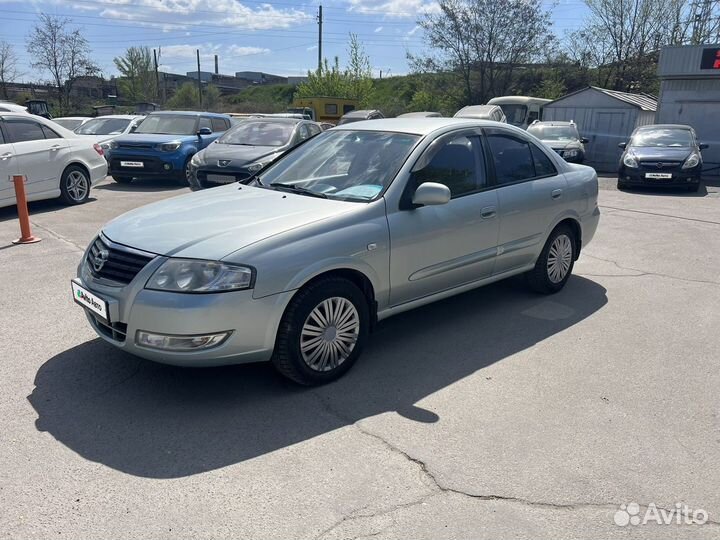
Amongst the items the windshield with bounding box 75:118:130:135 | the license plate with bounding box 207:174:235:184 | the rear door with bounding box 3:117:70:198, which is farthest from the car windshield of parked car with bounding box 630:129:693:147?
the windshield with bounding box 75:118:130:135

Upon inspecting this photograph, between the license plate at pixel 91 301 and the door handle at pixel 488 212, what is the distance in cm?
290

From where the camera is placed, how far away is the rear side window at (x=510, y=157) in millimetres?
5211

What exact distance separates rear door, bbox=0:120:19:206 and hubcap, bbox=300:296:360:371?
746cm

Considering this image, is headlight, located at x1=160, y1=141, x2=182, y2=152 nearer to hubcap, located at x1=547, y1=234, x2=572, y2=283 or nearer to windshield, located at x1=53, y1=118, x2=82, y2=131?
windshield, located at x1=53, y1=118, x2=82, y2=131

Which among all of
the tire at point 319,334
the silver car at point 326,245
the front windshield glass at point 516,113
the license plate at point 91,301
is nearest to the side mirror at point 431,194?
the silver car at point 326,245

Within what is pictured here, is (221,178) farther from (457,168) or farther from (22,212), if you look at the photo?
(457,168)

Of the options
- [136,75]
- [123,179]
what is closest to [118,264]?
[123,179]

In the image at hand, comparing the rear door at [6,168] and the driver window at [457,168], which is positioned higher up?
the driver window at [457,168]

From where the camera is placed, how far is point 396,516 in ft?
8.99

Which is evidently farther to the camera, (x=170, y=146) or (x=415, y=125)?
(x=170, y=146)

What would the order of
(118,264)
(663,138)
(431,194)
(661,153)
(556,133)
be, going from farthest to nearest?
1. (556,133)
2. (663,138)
3. (661,153)
4. (431,194)
5. (118,264)

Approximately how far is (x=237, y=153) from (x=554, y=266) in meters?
7.00

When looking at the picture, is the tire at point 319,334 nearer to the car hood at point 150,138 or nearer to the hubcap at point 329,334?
the hubcap at point 329,334

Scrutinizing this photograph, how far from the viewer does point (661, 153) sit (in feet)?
47.8
